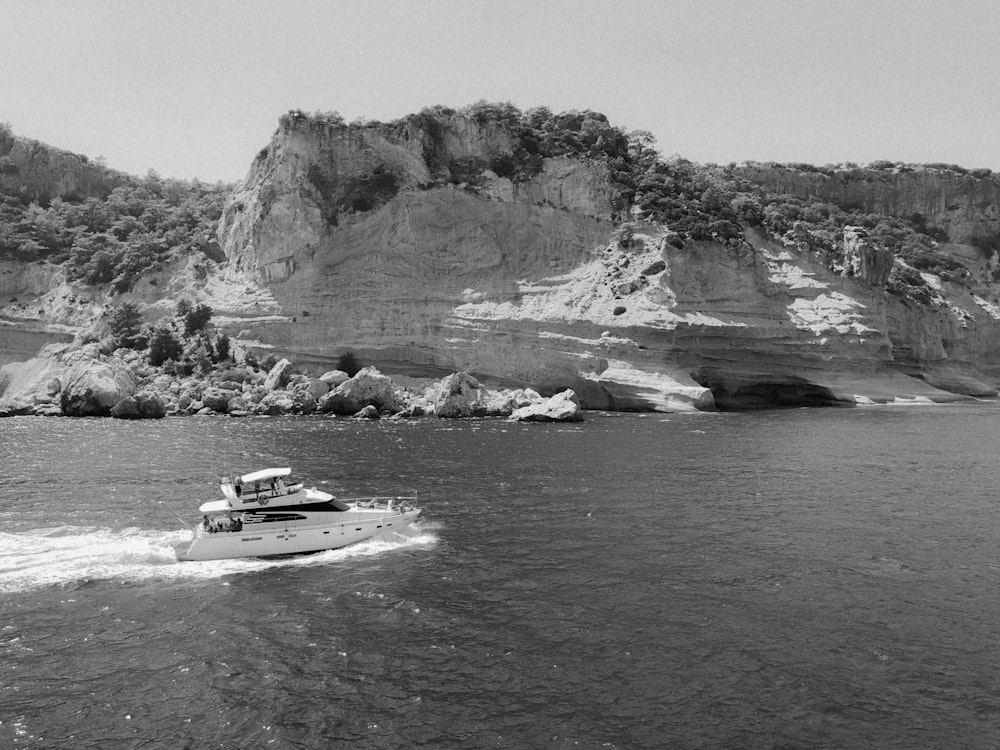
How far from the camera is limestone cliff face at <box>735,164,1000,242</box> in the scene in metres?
120

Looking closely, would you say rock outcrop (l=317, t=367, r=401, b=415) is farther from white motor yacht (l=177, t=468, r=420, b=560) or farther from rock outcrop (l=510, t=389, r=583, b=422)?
white motor yacht (l=177, t=468, r=420, b=560)

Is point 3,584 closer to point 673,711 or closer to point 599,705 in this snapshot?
point 599,705

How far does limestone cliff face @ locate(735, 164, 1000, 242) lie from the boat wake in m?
119

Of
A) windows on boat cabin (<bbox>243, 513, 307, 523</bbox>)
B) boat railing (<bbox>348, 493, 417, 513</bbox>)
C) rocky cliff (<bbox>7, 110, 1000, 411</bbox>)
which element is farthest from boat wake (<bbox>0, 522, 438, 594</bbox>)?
rocky cliff (<bbox>7, 110, 1000, 411</bbox>)

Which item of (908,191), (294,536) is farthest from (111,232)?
(908,191)

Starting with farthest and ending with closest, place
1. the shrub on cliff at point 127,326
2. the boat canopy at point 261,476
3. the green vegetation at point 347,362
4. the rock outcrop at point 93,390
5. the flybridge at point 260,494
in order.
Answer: the shrub on cliff at point 127,326 < the green vegetation at point 347,362 < the rock outcrop at point 93,390 < the boat canopy at point 261,476 < the flybridge at point 260,494

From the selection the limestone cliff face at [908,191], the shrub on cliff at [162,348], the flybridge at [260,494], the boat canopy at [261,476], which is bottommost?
the flybridge at [260,494]

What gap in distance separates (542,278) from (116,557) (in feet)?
192

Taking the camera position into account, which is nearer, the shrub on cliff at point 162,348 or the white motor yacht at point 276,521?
the white motor yacht at point 276,521

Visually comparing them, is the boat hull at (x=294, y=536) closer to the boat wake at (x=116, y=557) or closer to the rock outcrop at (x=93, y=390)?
the boat wake at (x=116, y=557)

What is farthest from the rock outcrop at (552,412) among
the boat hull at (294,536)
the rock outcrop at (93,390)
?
the rock outcrop at (93,390)

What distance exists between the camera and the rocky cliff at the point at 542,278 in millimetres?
71562

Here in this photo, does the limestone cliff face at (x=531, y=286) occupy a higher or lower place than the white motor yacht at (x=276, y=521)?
higher

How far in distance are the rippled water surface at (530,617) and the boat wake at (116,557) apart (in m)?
0.12
